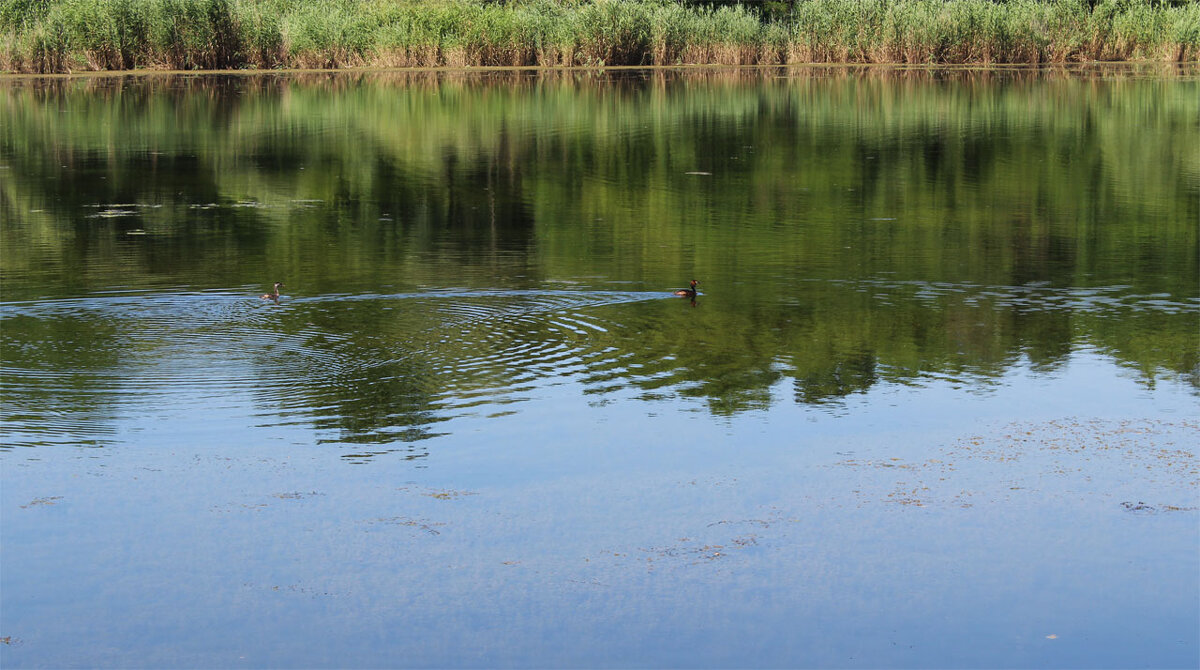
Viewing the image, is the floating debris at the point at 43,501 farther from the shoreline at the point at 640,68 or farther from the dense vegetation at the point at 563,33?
the dense vegetation at the point at 563,33

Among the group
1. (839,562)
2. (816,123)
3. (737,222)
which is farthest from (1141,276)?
(816,123)

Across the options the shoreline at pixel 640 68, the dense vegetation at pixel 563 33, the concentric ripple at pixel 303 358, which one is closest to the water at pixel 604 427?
the concentric ripple at pixel 303 358

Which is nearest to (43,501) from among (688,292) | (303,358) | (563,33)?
(303,358)

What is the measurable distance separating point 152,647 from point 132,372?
4.45m

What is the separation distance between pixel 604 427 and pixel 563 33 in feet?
153

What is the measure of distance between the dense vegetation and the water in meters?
32.9

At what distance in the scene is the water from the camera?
571 cm

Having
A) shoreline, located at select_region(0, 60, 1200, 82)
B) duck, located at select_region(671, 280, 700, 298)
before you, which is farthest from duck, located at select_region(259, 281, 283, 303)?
shoreline, located at select_region(0, 60, 1200, 82)

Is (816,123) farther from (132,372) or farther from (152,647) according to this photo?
(152,647)

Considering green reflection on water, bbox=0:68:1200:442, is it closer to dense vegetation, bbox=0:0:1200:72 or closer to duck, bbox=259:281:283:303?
duck, bbox=259:281:283:303

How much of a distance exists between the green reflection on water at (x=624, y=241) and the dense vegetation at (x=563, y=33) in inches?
679

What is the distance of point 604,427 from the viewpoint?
8367 millimetres

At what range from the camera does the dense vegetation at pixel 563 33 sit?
1976 inches

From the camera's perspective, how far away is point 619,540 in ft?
21.4
